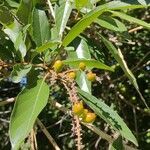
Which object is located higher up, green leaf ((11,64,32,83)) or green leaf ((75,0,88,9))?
green leaf ((75,0,88,9))

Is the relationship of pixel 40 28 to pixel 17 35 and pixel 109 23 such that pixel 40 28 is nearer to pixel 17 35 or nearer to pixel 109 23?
pixel 17 35

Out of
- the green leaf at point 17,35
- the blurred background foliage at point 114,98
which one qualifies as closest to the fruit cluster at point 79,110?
the green leaf at point 17,35

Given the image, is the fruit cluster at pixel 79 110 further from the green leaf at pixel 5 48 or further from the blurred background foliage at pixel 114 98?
the blurred background foliage at pixel 114 98

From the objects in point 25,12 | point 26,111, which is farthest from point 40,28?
point 26,111

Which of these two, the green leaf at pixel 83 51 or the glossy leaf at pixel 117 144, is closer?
the glossy leaf at pixel 117 144

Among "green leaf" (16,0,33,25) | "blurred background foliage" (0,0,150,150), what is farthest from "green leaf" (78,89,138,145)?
"blurred background foliage" (0,0,150,150)

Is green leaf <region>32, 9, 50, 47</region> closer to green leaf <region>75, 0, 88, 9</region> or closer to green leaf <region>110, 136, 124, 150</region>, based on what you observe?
green leaf <region>75, 0, 88, 9</region>

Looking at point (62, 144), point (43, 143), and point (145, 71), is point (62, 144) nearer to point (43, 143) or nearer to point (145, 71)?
point (43, 143)
